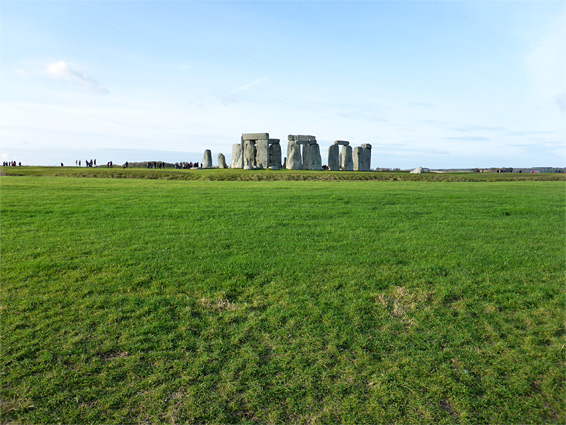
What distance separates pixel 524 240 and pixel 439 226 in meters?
2.10

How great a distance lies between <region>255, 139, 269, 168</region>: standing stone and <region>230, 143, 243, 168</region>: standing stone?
11.1 feet

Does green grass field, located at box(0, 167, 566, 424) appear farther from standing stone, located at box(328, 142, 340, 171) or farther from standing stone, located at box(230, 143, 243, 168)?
standing stone, located at box(328, 142, 340, 171)

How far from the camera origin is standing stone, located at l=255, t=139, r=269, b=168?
39.8 metres

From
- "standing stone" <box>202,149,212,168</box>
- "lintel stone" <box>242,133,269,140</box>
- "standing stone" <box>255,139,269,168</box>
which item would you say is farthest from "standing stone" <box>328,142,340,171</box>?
"standing stone" <box>202,149,212,168</box>

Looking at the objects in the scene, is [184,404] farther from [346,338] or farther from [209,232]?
[209,232]

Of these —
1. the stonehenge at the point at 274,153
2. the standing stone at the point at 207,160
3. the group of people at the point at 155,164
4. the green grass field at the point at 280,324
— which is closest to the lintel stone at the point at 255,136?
the stonehenge at the point at 274,153

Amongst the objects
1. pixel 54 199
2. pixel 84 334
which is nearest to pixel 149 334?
pixel 84 334

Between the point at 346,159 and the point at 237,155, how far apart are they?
12802mm

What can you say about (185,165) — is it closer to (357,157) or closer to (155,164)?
(155,164)

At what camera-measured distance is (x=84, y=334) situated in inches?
201

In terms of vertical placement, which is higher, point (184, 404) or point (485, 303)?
point (485, 303)

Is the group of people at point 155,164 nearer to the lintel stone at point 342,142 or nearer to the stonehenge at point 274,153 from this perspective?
the stonehenge at point 274,153

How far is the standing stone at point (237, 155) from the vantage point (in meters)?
43.3

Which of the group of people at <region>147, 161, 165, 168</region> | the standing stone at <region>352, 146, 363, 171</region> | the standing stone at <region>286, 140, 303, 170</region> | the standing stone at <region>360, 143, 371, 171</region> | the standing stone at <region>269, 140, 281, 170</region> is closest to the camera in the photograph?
the standing stone at <region>286, 140, 303, 170</region>
